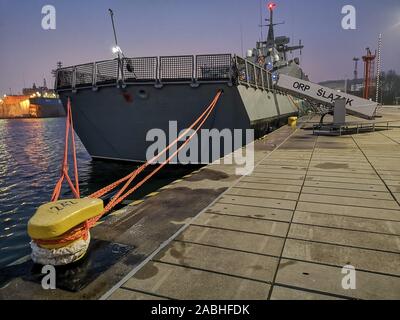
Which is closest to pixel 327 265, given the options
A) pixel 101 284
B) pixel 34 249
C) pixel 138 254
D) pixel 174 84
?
pixel 138 254

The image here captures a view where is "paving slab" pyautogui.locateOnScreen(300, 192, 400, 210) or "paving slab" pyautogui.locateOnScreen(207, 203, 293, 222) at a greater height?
"paving slab" pyautogui.locateOnScreen(300, 192, 400, 210)

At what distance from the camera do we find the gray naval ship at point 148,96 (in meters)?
11.6

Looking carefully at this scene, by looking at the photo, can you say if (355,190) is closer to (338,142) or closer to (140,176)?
(338,142)

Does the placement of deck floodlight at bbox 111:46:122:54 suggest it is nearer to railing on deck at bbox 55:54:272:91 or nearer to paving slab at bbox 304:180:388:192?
railing on deck at bbox 55:54:272:91

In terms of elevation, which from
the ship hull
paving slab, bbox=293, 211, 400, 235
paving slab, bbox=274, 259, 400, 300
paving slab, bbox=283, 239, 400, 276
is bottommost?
paving slab, bbox=274, 259, 400, 300

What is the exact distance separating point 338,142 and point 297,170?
6.69m

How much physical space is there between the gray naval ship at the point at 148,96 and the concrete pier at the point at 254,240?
5270mm

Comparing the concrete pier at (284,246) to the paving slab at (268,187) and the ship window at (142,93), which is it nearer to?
the paving slab at (268,187)

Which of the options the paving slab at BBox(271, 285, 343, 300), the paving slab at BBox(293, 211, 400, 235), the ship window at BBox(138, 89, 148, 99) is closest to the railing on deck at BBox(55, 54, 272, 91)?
the ship window at BBox(138, 89, 148, 99)

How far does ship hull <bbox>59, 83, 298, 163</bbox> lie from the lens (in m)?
12.0

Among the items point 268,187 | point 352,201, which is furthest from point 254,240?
point 268,187

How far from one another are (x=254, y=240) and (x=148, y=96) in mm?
9418

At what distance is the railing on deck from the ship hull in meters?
0.28

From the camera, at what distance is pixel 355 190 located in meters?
6.24
